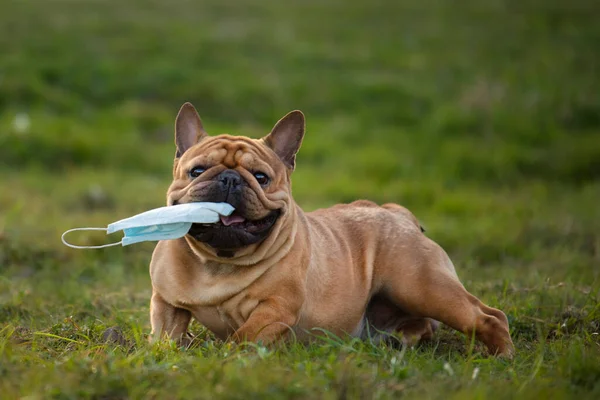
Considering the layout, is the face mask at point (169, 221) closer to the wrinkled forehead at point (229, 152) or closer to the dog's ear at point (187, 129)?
the wrinkled forehead at point (229, 152)

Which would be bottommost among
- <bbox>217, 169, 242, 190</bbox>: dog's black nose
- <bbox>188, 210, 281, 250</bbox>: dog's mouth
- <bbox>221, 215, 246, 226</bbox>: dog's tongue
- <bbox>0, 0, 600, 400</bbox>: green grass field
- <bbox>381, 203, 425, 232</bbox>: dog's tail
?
<bbox>0, 0, 600, 400</bbox>: green grass field

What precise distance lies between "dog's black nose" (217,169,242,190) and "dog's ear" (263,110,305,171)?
2.32ft

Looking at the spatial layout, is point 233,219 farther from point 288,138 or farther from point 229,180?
point 288,138

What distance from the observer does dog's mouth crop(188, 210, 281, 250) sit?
462cm

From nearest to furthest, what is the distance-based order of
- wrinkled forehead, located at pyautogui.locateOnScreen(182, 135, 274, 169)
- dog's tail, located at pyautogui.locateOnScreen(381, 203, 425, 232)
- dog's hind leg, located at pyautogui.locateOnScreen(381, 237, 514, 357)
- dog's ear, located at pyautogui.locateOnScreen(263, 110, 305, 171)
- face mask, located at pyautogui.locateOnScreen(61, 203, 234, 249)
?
face mask, located at pyautogui.locateOnScreen(61, 203, 234, 249) → wrinkled forehead, located at pyautogui.locateOnScreen(182, 135, 274, 169) → dog's hind leg, located at pyautogui.locateOnScreen(381, 237, 514, 357) → dog's ear, located at pyautogui.locateOnScreen(263, 110, 305, 171) → dog's tail, located at pyautogui.locateOnScreen(381, 203, 425, 232)


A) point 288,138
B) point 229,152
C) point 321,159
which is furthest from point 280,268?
point 321,159

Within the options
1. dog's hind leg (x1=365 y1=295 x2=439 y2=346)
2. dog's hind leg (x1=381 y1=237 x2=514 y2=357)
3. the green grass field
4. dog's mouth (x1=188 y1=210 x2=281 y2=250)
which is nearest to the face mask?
dog's mouth (x1=188 y1=210 x2=281 y2=250)

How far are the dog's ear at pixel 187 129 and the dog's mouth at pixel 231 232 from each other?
829 millimetres

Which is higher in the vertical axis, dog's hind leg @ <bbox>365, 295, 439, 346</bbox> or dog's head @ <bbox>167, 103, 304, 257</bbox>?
dog's head @ <bbox>167, 103, 304, 257</bbox>

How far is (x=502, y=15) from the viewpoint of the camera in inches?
863

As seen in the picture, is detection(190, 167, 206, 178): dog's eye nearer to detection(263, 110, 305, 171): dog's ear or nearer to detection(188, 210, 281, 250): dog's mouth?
detection(188, 210, 281, 250): dog's mouth

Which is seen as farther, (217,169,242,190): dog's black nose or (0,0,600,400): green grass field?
(217,169,242,190): dog's black nose

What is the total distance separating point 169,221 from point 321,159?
8962 millimetres

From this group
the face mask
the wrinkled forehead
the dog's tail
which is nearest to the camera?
the face mask
